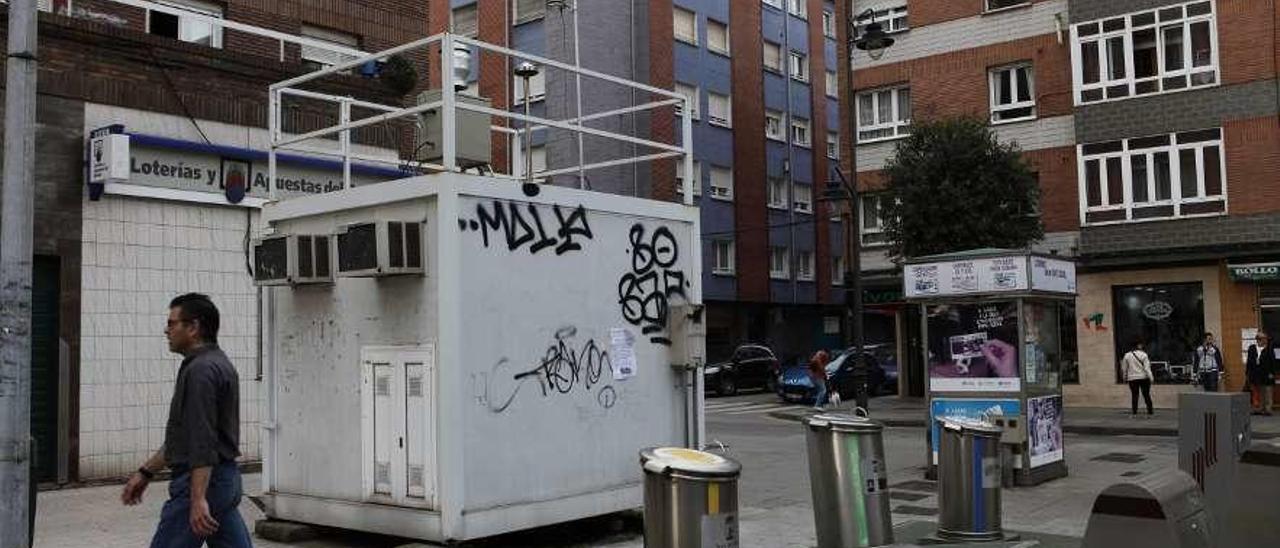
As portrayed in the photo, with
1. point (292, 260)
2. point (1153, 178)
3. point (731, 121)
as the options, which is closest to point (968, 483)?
point (292, 260)

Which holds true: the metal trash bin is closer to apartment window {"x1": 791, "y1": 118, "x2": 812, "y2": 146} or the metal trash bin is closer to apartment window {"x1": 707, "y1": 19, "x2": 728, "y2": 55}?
apartment window {"x1": 707, "y1": 19, "x2": 728, "y2": 55}

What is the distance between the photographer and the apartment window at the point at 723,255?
39406 mm

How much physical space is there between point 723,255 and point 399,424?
32267mm

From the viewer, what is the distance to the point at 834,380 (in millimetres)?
29188

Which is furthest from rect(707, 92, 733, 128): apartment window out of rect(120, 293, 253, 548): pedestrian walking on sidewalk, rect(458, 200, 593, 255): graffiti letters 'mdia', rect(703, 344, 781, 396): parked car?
rect(120, 293, 253, 548): pedestrian walking on sidewalk

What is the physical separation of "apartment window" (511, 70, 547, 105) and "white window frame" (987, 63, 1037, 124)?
52.3 feet

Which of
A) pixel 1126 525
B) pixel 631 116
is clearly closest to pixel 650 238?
pixel 1126 525

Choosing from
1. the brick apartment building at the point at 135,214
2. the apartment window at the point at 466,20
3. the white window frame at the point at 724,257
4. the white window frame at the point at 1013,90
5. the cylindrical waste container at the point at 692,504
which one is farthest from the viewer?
the apartment window at the point at 466,20

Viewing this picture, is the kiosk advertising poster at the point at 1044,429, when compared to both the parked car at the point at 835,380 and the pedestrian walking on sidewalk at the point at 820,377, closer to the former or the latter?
the pedestrian walking on sidewalk at the point at 820,377

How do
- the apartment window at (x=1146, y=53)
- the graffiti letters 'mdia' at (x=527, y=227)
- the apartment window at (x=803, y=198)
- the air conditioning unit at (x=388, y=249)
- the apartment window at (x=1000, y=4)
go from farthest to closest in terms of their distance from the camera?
the apartment window at (x=803, y=198), the apartment window at (x=1000, y=4), the apartment window at (x=1146, y=53), the graffiti letters 'mdia' at (x=527, y=227), the air conditioning unit at (x=388, y=249)

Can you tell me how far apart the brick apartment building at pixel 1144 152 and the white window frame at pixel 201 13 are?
18.8m

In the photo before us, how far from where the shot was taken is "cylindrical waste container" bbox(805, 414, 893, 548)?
8016 mm

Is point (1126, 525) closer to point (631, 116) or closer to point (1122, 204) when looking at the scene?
point (1122, 204)

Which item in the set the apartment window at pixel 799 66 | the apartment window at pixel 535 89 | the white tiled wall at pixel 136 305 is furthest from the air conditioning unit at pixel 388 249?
the apartment window at pixel 799 66
